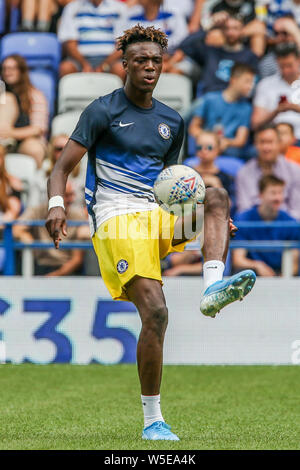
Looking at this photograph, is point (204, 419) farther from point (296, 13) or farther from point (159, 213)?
point (296, 13)

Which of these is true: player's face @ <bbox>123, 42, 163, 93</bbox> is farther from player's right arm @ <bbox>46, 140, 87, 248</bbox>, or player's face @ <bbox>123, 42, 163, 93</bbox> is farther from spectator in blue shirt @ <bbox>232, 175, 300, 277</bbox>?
spectator in blue shirt @ <bbox>232, 175, 300, 277</bbox>

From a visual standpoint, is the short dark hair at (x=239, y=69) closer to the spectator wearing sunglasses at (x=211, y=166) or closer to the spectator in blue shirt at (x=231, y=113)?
the spectator in blue shirt at (x=231, y=113)

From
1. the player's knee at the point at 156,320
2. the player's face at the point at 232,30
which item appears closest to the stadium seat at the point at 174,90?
the player's face at the point at 232,30

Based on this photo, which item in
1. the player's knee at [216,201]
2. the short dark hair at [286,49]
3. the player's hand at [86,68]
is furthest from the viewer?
the player's hand at [86,68]

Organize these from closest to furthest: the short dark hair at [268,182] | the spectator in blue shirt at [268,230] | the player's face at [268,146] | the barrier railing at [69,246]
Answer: the barrier railing at [69,246]
the spectator in blue shirt at [268,230]
the short dark hair at [268,182]
the player's face at [268,146]

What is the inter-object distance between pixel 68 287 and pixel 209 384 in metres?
2.35

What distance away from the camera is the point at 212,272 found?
17.2ft

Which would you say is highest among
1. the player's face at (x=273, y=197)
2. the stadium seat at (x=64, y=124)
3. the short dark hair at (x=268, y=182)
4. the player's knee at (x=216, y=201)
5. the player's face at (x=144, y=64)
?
the player's face at (x=144, y=64)

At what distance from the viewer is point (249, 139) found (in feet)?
40.6

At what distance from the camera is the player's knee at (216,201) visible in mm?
5270

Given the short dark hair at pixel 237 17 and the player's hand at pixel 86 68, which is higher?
the short dark hair at pixel 237 17

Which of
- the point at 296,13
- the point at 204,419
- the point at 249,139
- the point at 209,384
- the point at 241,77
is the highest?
the point at 296,13

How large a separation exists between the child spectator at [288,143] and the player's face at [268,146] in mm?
102
